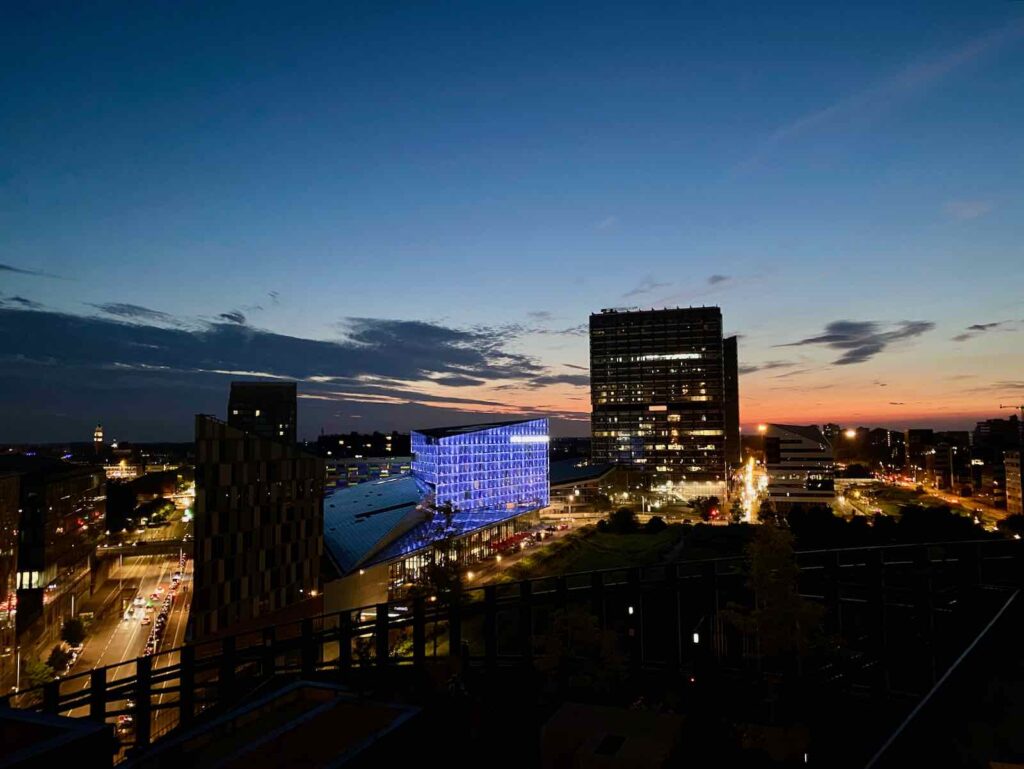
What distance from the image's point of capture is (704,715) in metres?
9.93

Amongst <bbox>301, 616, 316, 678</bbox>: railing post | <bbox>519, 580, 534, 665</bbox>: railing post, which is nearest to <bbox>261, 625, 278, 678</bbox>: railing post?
<bbox>301, 616, 316, 678</bbox>: railing post

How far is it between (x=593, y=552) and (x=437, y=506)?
17452mm

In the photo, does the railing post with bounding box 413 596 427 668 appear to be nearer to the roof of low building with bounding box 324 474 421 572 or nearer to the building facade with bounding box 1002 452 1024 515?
the roof of low building with bounding box 324 474 421 572

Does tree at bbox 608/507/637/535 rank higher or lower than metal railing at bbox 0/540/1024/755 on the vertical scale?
lower

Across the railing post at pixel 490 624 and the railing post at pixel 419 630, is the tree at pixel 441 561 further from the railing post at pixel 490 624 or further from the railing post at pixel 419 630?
the railing post at pixel 419 630

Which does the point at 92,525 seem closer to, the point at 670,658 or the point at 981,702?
the point at 670,658

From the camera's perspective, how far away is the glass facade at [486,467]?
3007 inches

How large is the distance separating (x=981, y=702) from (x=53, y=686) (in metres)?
10.9

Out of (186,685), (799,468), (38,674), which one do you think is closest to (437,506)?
(38,674)

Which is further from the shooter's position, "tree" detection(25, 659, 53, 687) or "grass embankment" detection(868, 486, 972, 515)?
"grass embankment" detection(868, 486, 972, 515)

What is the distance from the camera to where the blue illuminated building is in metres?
47.8

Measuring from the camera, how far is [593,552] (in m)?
61.4

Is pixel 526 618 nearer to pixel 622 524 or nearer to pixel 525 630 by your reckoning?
pixel 525 630

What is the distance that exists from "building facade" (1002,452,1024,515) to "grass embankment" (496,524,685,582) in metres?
57.3
